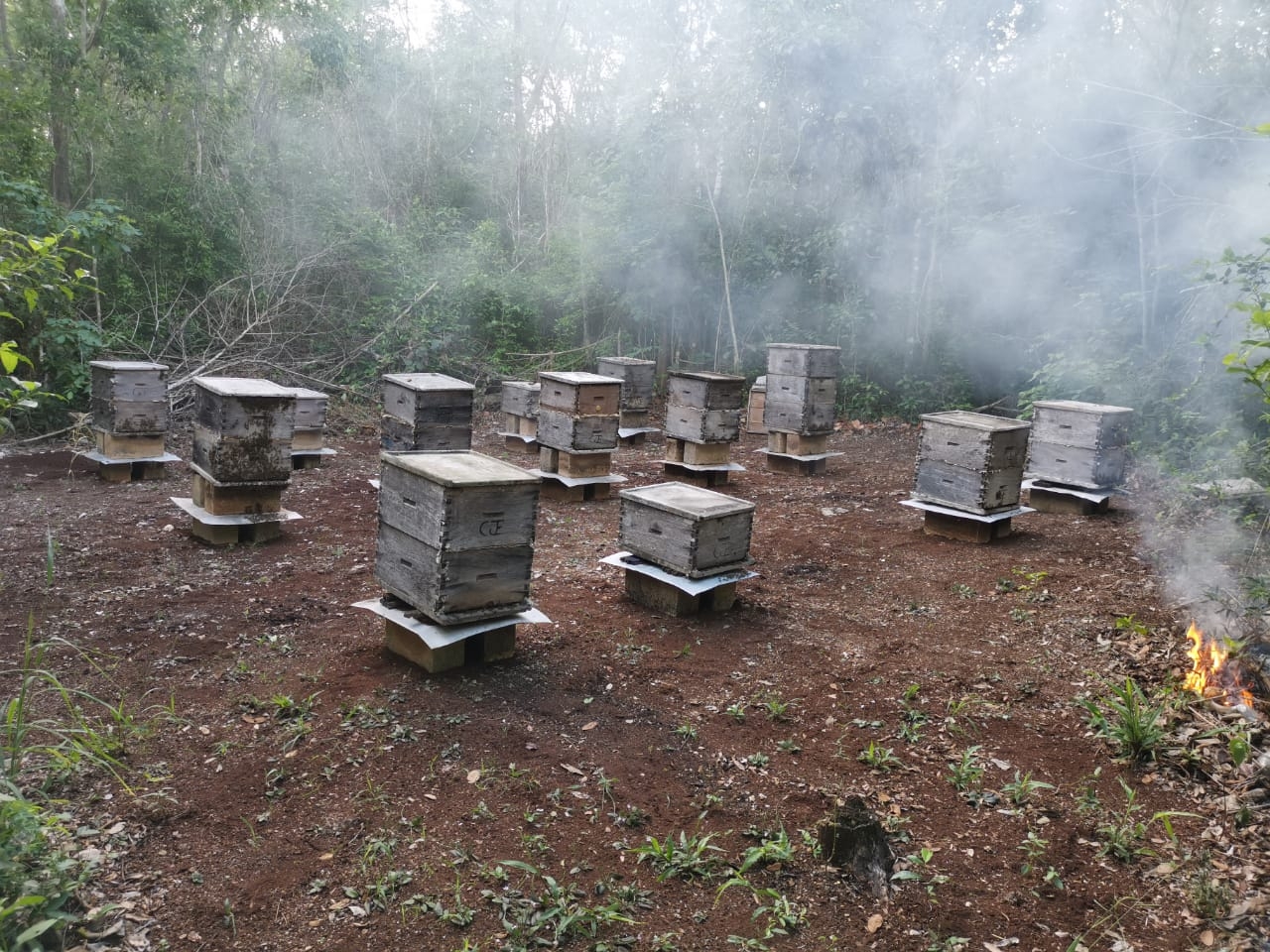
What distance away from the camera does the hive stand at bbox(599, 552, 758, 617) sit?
5.06m

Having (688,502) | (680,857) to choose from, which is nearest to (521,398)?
(688,502)

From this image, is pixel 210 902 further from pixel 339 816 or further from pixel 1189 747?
pixel 1189 747

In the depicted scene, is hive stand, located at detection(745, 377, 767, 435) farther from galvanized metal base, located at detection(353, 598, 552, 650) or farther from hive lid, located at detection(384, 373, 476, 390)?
galvanized metal base, located at detection(353, 598, 552, 650)

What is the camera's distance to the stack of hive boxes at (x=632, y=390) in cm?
1088

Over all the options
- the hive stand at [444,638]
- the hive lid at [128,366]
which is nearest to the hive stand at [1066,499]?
the hive stand at [444,638]

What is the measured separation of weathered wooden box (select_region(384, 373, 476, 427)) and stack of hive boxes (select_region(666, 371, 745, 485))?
7.79ft

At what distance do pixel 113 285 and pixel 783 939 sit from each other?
40.3ft

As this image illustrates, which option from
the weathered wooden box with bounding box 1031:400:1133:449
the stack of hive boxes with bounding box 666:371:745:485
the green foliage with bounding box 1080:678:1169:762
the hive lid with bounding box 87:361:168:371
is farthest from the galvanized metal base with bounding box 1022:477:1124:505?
the hive lid with bounding box 87:361:168:371

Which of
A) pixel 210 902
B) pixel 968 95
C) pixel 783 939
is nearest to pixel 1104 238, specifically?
pixel 968 95

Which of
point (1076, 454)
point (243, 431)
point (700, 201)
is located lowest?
point (243, 431)

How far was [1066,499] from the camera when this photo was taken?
25.2 ft

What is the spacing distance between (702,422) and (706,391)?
0.33 meters

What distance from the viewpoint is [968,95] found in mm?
11656

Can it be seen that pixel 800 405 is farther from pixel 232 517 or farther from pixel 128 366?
pixel 128 366
